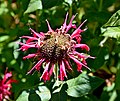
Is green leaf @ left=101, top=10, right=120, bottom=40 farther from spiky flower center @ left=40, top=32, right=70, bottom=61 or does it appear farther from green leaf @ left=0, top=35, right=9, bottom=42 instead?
green leaf @ left=0, top=35, right=9, bottom=42

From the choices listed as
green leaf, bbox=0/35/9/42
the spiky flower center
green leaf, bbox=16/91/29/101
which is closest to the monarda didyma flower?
the spiky flower center

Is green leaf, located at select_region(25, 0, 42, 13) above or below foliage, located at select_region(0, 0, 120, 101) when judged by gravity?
above

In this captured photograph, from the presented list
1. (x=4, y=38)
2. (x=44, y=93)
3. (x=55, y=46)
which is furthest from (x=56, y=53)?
(x=4, y=38)

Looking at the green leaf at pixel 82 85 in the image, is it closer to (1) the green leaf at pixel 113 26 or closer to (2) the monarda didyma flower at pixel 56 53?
(2) the monarda didyma flower at pixel 56 53

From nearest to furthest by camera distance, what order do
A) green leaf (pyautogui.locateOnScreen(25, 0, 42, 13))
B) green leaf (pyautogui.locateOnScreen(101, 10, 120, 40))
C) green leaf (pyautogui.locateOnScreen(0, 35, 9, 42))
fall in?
1. green leaf (pyautogui.locateOnScreen(101, 10, 120, 40))
2. green leaf (pyautogui.locateOnScreen(25, 0, 42, 13))
3. green leaf (pyautogui.locateOnScreen(0, 35, 9, 42))

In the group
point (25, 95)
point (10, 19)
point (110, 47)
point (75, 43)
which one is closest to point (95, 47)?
point (110, 47)

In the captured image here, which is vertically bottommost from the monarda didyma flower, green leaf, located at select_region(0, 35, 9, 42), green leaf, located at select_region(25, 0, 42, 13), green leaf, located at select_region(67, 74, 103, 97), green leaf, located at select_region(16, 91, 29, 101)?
green leaf, located at select_region(67, 74, 103, 97)
